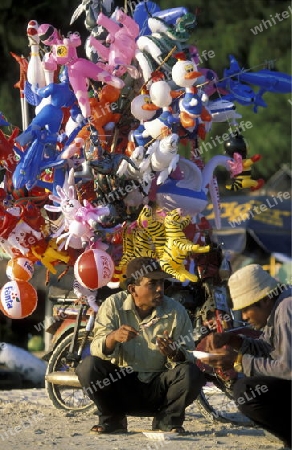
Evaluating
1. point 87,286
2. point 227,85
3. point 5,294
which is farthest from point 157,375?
point 227,85

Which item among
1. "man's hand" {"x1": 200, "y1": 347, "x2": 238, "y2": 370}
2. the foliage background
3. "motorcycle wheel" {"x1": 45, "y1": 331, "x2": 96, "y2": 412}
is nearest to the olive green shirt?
"man's hand" {"x1": 200, "y1": 347, "x2": 238, "y2": 370}

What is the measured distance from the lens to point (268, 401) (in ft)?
19.8

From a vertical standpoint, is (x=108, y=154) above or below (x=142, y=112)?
below

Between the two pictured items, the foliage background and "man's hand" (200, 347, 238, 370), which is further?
the foliage background

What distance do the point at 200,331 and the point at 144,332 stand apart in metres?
1.19

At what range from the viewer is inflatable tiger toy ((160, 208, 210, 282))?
26.5ft

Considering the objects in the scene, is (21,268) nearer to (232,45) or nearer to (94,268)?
(94,268)

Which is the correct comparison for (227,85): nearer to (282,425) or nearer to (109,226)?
(109,226)

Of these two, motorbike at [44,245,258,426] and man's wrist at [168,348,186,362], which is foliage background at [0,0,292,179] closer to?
motorbike at [44,245,258,426]

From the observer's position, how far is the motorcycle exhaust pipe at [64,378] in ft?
27.9

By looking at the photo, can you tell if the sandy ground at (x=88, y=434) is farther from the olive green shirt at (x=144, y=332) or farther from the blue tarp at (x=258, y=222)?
the blue tarp at (x=258, y=222)

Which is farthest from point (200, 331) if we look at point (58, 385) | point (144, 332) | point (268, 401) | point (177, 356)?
point (268, 401)

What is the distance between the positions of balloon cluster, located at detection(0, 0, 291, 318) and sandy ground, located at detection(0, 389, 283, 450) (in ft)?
2.88

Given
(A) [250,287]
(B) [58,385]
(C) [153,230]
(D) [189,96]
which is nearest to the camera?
(A) [250,287]
